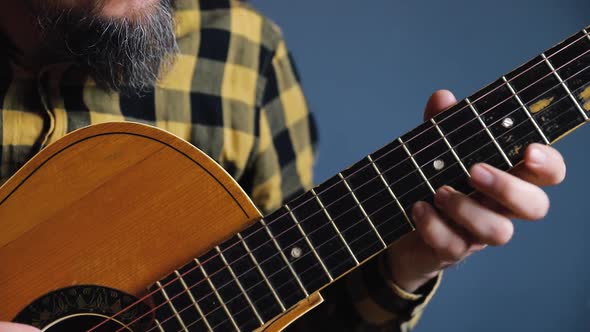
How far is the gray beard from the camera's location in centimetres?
73

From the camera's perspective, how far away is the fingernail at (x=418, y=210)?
0.62 meters

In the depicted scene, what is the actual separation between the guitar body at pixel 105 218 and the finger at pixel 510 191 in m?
0.24

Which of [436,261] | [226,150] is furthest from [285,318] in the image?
[226,150]

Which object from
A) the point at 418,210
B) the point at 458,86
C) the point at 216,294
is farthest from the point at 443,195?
the point at 458,86

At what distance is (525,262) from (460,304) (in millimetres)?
187

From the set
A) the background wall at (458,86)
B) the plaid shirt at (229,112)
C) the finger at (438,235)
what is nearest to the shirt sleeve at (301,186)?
the plaid shirt at (229,112)

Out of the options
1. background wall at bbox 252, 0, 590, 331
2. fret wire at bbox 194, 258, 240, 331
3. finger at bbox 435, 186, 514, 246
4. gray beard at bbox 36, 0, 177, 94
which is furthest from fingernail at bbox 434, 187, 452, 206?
background wall at bbox 252, 0, 590, 331

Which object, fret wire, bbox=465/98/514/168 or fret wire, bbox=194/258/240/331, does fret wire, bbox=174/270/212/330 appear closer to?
fret wire, bbox=194/258/240/331

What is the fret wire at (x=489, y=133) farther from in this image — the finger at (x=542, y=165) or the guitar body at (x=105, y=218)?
the guitar body at (x=105, y=218)

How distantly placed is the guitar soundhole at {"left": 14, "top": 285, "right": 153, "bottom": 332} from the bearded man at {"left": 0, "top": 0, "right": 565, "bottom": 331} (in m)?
0.04

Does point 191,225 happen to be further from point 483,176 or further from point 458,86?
point 458,86

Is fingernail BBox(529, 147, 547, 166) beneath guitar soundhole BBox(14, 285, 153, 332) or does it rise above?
beneath

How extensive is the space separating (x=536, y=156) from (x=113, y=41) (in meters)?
0.48

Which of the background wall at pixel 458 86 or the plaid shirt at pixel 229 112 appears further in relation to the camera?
the background wall at pixel 458 86
